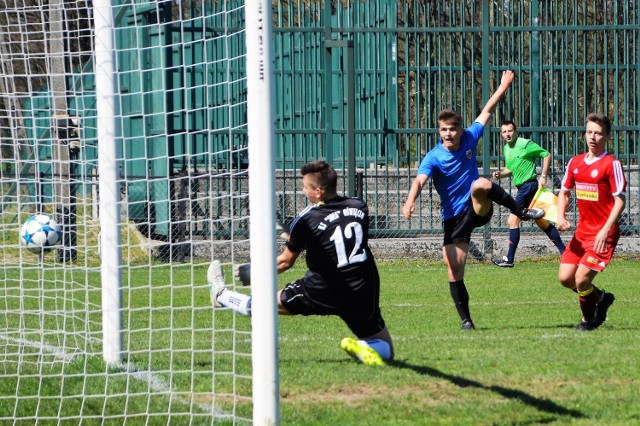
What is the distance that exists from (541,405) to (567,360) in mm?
1506

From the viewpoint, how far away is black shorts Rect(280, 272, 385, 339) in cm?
770

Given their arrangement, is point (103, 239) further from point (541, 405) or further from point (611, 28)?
point (611, 28)

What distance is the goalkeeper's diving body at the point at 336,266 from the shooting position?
7.62 meters

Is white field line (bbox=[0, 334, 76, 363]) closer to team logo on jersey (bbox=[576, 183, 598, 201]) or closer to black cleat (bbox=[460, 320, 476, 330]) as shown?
black cleat (bbox=[460, 320, 476, 330])

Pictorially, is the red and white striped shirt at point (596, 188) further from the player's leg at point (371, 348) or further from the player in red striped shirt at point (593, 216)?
the player's leg at point (371, 348)

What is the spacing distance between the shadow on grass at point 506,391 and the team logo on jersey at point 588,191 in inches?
102

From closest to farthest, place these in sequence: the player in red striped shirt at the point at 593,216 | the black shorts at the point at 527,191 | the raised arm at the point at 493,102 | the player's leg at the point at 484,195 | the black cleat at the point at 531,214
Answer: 1. the player in red striped shirt at the point at 593,216
2. the player's leg at the point at 484,195
3. the raised arm at the point at 493,102
4. the black cleat at the point at 531,214
5. the black shorts at the point at 527,191

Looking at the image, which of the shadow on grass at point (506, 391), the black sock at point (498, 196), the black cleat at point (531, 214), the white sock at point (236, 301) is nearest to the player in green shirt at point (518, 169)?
the black cleat at point (531, 214)

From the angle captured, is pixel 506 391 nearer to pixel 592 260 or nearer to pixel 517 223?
pixel 592 260

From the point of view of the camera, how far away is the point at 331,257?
7.65m

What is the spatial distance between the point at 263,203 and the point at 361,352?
2.44m

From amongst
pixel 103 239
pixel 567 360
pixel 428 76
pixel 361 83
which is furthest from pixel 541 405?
pixel 361 83

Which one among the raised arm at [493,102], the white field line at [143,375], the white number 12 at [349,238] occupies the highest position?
the raised arm at [493,102]

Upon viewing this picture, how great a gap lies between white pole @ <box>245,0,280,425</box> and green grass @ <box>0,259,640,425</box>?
0.48 meters
